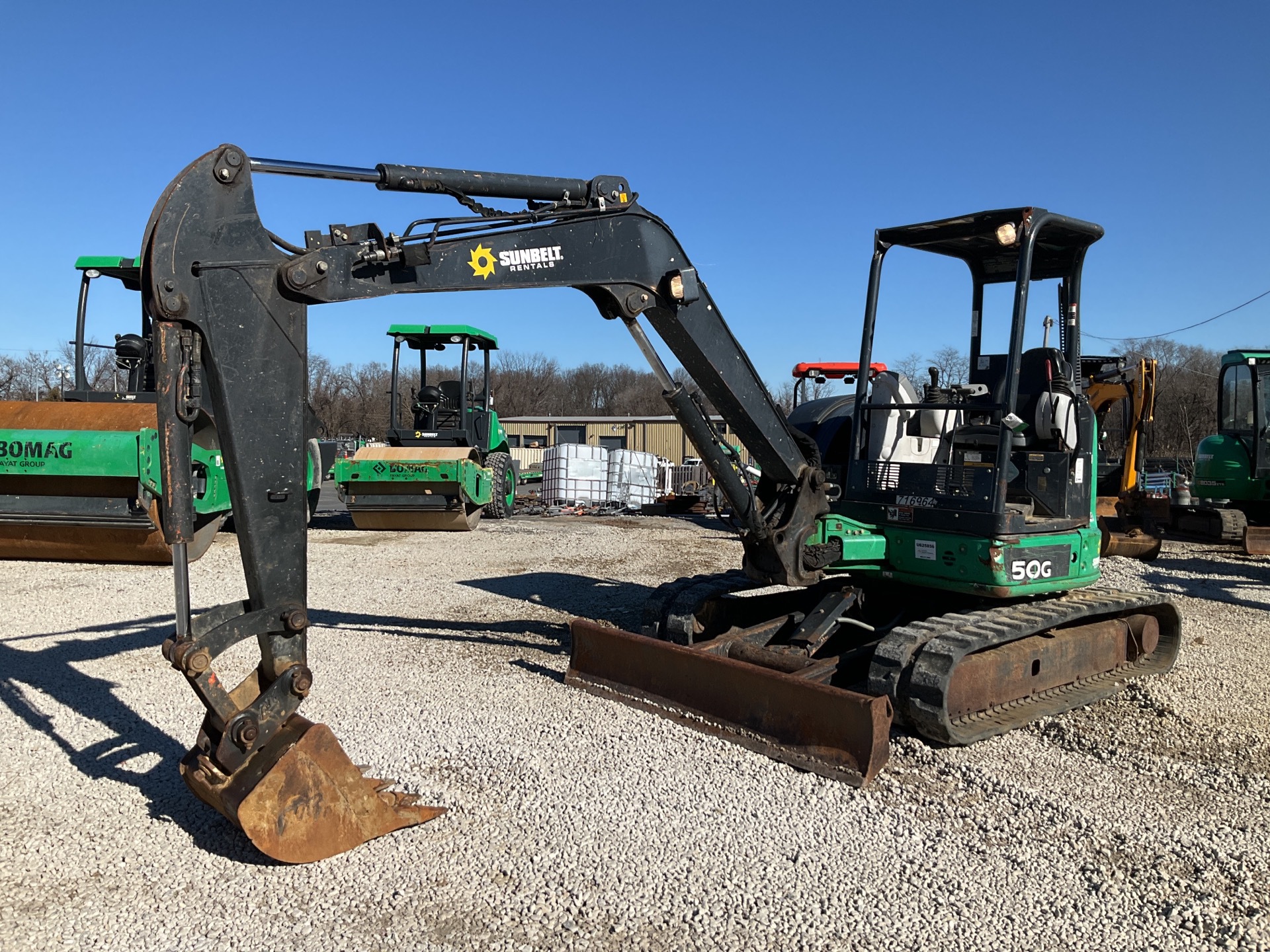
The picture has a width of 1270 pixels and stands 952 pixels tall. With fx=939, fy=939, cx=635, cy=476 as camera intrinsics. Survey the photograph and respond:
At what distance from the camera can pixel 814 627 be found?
20.2 ft

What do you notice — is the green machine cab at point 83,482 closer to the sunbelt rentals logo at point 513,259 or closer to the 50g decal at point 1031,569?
the sunbelt rentals logo at point 513,259

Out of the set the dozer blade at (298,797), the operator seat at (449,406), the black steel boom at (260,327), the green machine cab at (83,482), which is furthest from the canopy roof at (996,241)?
the operator seat at (449,406)

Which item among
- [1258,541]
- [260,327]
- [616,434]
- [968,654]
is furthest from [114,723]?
[616,434]

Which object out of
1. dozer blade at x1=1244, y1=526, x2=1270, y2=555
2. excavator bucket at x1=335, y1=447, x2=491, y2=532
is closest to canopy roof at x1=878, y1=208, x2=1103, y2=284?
dozer blade at x1=1244, y1=526, x2=1270, y2=555

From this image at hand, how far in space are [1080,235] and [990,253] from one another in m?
0.77

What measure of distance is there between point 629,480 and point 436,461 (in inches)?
326

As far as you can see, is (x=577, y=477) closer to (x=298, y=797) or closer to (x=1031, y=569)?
(x=1031, y=569)

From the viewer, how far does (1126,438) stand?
15.8 meters

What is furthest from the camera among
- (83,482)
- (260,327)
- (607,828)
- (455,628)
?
(83,482)

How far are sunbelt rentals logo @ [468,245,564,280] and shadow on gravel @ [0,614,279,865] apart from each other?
2762 mm

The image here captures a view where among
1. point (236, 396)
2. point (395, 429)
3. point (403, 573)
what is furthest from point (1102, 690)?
point (395, 429)

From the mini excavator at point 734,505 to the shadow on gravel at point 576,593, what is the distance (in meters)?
1.82

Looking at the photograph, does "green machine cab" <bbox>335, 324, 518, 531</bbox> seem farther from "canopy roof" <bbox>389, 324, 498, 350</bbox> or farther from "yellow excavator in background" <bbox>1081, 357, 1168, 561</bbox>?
"yellow excavator in background" <bbox>1081, 357, 1168, 561</bbox>

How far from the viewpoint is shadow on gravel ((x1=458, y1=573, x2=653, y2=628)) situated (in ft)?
29.3
